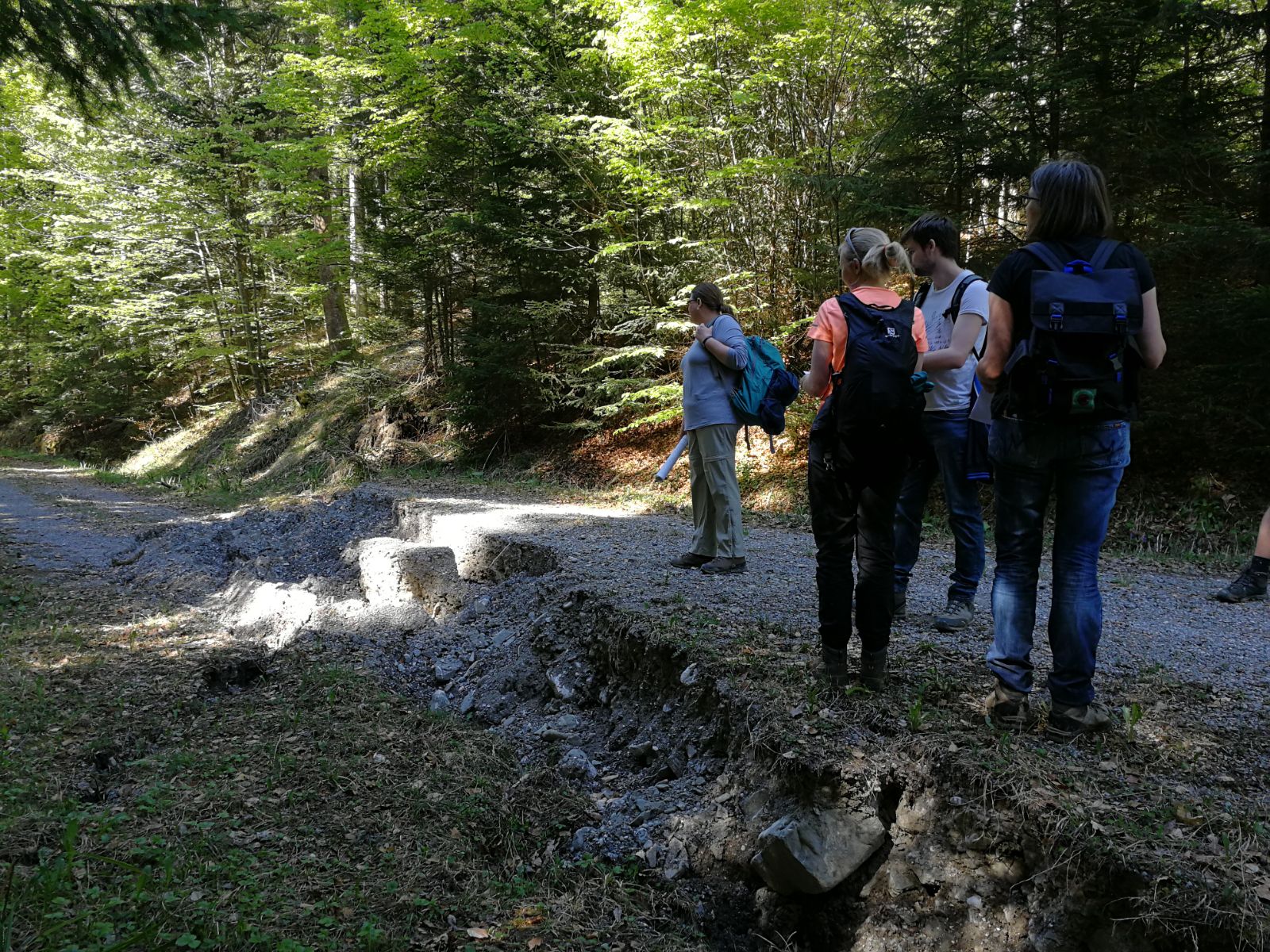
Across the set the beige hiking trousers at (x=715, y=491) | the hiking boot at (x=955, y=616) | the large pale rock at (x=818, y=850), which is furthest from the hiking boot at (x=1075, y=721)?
the beige hiking trousers at (x=715, y=491)

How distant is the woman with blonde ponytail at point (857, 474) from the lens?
10.9ft

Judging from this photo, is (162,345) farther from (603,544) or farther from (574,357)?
(603,544)

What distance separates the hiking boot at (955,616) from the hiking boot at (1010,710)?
55.3 inches

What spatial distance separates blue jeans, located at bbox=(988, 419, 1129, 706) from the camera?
287 centimetres

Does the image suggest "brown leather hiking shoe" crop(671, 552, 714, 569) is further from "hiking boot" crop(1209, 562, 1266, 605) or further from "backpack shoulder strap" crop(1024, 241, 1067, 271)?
"hiking boot" crop(1209, 562, 1266, 605)

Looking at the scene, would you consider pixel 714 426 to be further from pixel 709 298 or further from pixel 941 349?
pixel 941 349

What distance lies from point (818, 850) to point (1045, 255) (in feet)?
7.91

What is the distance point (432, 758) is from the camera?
4262mm

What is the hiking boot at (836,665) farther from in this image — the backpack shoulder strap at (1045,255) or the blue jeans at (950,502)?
the backpack shoulder strap at (1045,255)

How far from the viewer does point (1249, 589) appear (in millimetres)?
5680

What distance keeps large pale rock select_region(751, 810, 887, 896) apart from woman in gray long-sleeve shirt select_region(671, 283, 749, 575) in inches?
120

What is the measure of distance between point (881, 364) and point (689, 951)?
97.9 inches

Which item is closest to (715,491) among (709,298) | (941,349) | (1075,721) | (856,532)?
(709,298)

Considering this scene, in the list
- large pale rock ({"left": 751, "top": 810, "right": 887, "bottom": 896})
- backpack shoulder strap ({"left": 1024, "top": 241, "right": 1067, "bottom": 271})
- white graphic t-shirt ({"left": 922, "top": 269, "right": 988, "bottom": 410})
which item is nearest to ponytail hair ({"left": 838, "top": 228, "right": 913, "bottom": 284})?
backpack shoulder strap ({"left": 1024, "top": 241, "right": 1067, "bottom": 271})
